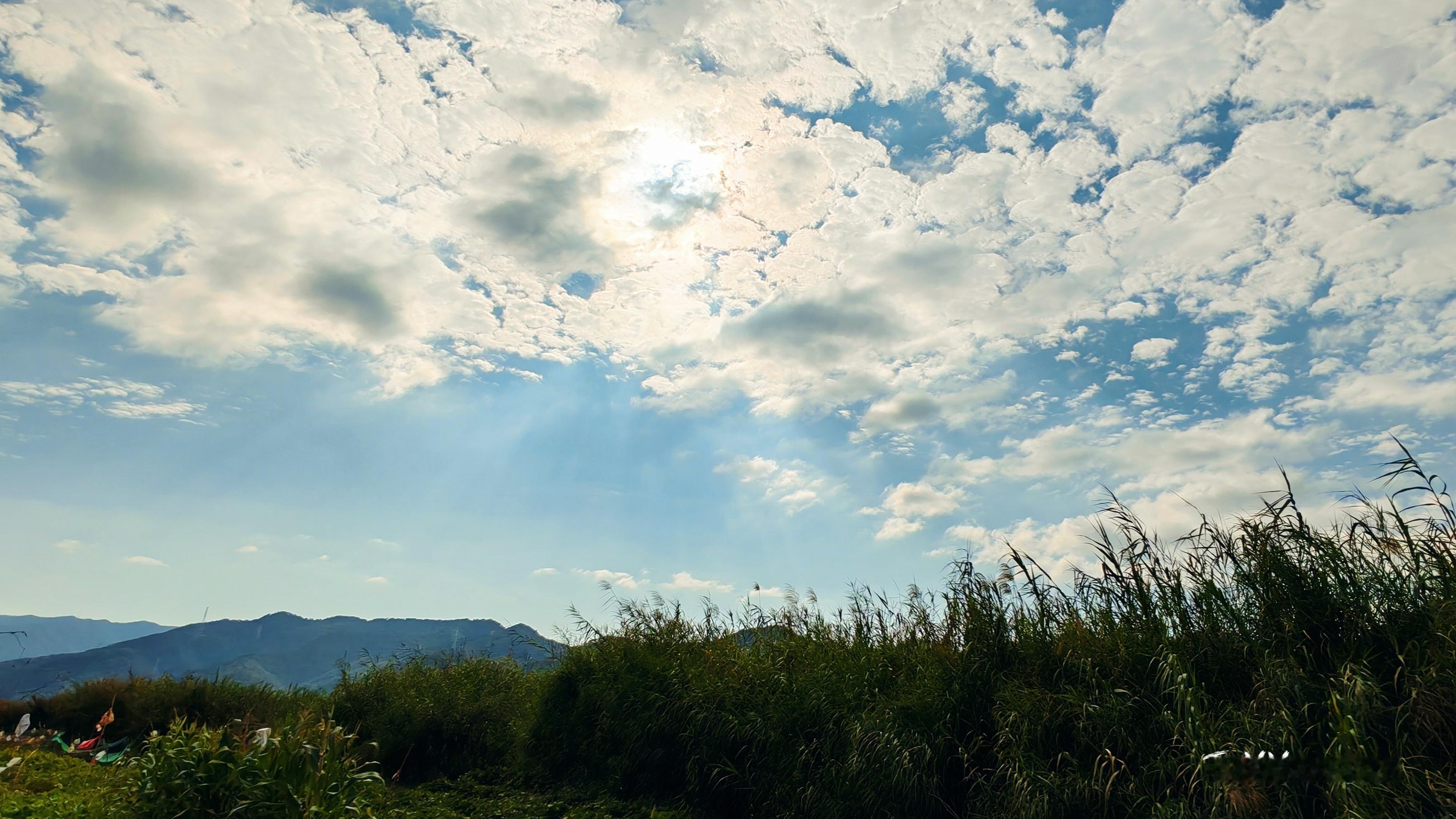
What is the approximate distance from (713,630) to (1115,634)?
721 cm

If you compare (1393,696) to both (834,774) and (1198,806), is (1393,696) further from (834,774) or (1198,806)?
(834,774)

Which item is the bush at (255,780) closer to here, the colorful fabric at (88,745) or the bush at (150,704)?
the colorful fabric at (88,745)

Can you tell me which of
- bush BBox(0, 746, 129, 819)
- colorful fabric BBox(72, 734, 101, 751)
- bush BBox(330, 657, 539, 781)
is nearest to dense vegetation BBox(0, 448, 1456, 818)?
bush BBox(330, 657, 539, 781)

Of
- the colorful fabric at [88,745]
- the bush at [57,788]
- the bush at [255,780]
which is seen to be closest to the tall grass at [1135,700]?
the bush at [255,780]

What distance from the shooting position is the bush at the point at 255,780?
18.8 ft

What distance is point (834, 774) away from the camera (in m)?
7.67

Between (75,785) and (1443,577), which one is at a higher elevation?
(1443,577)

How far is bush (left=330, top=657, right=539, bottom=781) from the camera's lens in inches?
581

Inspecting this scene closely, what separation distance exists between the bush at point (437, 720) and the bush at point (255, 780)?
8049 millimetres

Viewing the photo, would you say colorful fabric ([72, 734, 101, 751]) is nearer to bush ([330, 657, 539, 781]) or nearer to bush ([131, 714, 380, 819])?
bush ([330, 657, 539, 781])

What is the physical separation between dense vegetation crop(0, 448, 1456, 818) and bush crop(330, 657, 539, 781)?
12.8 feet

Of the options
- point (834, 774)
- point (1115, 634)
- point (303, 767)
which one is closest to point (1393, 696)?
point (1115, 634)

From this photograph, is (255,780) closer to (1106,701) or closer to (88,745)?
(1106,701)

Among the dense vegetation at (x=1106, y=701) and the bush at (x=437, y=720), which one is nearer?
the dense vegetation at (x=1106, y=701)
